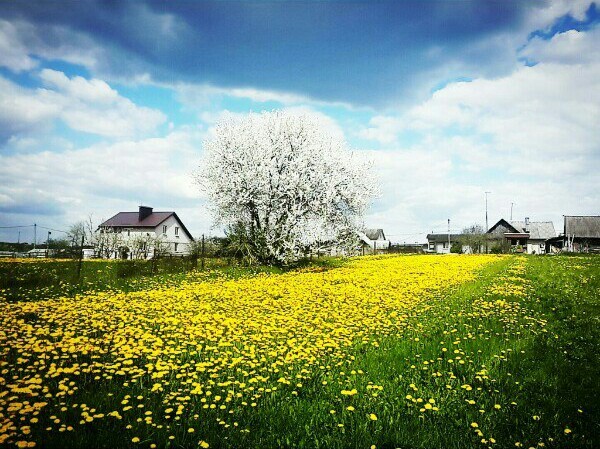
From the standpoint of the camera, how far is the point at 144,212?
66688 millimetres

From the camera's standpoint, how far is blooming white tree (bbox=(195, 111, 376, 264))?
27.8m

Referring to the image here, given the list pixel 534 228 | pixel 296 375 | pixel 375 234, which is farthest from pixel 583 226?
pixel 296 375

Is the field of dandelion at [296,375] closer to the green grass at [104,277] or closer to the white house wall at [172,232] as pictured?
the green grass at [104,277]

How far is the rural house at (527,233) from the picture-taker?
316 feet

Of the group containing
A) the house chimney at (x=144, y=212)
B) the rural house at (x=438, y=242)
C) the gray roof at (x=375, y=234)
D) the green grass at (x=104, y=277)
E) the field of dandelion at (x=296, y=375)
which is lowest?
the field of dandelion at (x=296, y=375)

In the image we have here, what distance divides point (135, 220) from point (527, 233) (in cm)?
8929

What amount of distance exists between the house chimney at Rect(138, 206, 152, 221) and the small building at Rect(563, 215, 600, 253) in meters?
80.8

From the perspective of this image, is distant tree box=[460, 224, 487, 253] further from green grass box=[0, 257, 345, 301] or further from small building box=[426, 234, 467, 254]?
green grass box=[0, 257, 345, 301]

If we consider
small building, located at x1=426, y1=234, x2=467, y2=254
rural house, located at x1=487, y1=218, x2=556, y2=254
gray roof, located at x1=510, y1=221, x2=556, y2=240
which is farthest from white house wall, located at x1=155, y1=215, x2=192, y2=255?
gray roof, located at x1=510, y1=221, x2=556, y2=240

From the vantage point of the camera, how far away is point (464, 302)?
1330 centimetres

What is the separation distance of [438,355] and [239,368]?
3777 millimetres

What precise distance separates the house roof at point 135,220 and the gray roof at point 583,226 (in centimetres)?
7581

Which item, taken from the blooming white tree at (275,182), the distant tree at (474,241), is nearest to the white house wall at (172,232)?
the blooming white tree at (275,182)

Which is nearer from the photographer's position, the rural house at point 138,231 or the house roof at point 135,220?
the rural house at point 138,231
